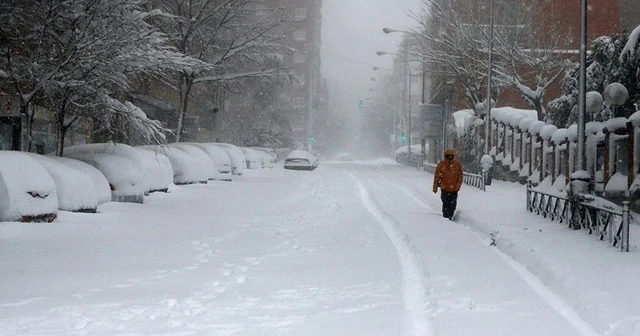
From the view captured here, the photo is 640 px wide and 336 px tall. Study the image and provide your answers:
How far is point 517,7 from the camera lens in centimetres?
3344

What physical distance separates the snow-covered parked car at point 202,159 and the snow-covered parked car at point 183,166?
38cm

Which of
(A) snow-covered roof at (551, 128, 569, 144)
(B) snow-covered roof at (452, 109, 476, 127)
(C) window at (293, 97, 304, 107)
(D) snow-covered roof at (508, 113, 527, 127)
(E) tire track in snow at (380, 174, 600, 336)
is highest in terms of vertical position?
(C) window at (293, 97, 304, 107)

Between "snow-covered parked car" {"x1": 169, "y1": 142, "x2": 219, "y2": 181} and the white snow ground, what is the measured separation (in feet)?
29.0

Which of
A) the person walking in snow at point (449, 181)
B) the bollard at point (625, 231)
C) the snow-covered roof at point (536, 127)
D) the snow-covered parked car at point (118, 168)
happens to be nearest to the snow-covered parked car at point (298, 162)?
the snow-covered roof at point (536, 127)

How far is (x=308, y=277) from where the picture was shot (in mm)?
8219

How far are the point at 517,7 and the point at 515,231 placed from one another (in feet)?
77.2

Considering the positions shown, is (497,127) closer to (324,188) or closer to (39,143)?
(324,188)

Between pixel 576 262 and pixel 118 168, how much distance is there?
1022cm

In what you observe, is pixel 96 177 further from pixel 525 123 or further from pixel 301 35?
pixel 301 35

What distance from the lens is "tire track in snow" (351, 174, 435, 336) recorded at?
5.89 m

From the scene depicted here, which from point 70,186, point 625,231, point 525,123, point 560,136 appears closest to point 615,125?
point 560,136

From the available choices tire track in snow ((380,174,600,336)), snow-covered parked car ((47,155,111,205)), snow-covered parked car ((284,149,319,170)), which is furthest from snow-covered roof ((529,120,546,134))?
snow-covered parked car ((284,149,319,170))

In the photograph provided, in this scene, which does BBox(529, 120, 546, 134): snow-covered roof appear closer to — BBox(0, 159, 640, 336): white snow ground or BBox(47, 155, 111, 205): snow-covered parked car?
BBox(0, 159, 640, 336): white snow ground

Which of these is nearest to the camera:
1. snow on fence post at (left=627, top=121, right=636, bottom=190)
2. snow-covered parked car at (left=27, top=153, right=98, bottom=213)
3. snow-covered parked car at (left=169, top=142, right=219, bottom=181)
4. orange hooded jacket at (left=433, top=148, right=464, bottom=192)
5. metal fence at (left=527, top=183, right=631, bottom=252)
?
metal fence at (left=527, top=183, right=631, bottom=252)
